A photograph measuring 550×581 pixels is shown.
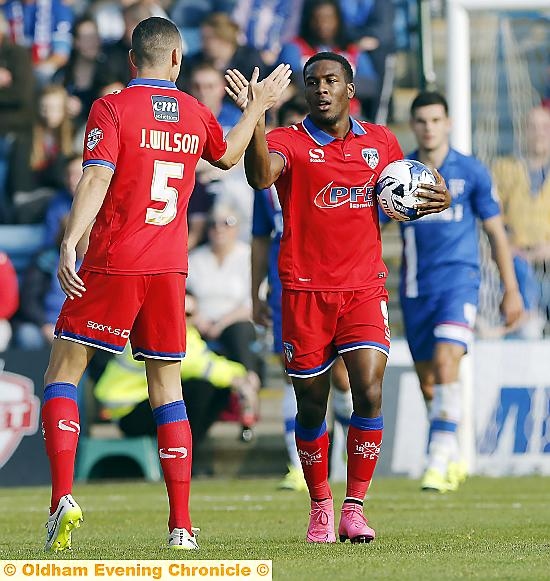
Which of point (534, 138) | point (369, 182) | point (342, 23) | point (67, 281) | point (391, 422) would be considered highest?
point (342, 23)

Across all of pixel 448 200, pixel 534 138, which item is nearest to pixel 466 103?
pixel 534 138

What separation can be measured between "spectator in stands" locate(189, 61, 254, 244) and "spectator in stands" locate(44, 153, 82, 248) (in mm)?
1157

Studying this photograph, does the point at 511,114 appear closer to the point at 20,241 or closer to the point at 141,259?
the point at 20,241

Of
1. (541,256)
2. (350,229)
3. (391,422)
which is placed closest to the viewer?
(350,229)

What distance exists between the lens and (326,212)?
6.68m

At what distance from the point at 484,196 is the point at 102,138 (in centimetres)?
478

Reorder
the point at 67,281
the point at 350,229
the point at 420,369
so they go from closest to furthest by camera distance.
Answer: the point at 67,281 < the point at 350,229 < the point at 420,369

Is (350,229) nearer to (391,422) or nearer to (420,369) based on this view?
(420,369)

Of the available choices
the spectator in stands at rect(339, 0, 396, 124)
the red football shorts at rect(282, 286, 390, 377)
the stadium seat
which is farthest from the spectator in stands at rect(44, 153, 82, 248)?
the red football shorts at rect(282, 286, 390, 377)

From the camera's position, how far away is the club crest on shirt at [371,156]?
265 inches

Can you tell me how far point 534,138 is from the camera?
13094mm

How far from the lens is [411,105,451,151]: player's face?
10.1m

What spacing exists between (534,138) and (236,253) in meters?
2.96

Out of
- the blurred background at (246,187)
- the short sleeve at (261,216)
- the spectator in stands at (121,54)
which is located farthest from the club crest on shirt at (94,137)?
the spectator in stands at (121,54)
